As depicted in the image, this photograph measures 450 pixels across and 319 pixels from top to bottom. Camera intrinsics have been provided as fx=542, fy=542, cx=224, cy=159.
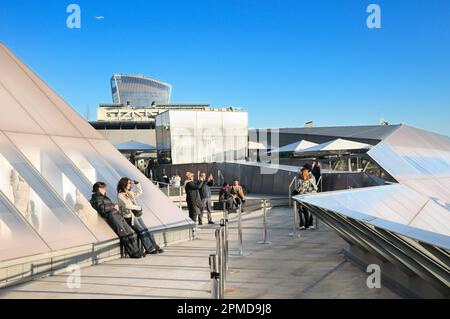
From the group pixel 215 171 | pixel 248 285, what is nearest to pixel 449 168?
pixel 215 171

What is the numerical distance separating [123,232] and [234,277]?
2631 millimetres

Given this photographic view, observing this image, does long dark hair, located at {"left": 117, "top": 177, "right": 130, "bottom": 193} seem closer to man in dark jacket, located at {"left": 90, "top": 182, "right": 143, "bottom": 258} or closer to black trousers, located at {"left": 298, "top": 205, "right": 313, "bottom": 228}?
man in dark jacket, located at {"left": 90, "top": 182, "right": 143, "bottom": 258}

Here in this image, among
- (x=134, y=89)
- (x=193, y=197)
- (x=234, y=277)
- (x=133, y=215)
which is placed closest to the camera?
(x=234, y=277)

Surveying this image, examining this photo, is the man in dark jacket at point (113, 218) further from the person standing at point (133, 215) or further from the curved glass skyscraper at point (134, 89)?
the curved glass skyscraper at point (134, 89)

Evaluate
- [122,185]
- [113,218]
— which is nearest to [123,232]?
[113,218]

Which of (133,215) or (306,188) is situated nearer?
(133,215)

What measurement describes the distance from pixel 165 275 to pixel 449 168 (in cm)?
1970

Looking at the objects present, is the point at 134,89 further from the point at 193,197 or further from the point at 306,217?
the point at 306,217

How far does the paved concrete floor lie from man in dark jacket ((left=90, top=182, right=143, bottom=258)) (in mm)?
304

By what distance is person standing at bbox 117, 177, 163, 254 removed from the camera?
10055 millimetres

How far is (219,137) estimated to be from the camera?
3628cm

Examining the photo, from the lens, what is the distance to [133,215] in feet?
33.3
